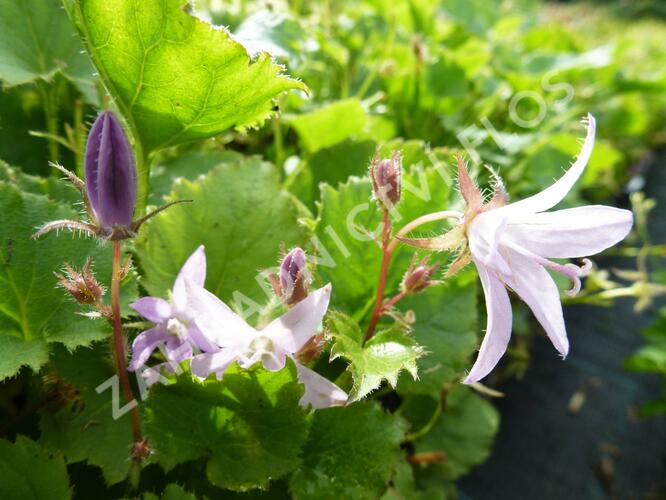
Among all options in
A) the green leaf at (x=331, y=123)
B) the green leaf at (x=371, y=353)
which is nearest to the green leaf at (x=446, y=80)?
the green leaf at (x=331, y=123)

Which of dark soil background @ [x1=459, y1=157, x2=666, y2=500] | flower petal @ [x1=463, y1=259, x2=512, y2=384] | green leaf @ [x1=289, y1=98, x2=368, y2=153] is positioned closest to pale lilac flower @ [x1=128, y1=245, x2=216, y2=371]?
flower petal @ [x1=463, y1=259, x2=512, y2=384]

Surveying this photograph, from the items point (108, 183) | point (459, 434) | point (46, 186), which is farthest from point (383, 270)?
point (459, 434)

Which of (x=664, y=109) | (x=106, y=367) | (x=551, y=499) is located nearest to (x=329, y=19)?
(x=106, y=367)

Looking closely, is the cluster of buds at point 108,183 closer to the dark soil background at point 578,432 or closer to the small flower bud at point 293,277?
the small flower bud at point 293,277

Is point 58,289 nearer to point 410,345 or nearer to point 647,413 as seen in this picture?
point 410,345

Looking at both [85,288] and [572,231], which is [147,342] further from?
[572,231]

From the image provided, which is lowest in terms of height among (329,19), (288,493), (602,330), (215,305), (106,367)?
(602,330)
